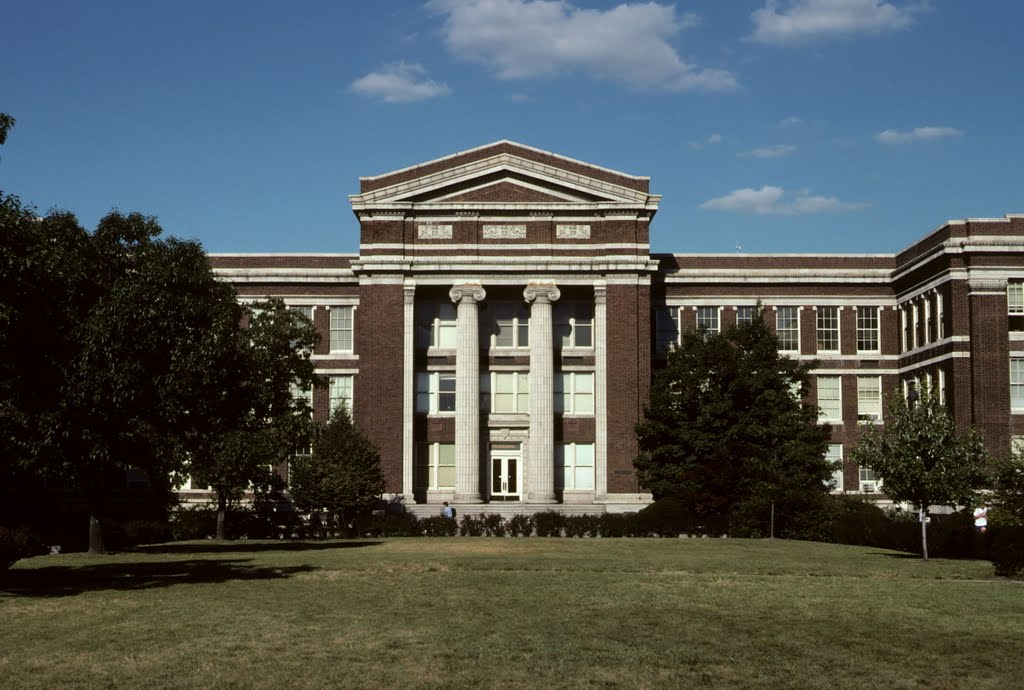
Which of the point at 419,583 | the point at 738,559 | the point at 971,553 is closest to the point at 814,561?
the point at 738,559

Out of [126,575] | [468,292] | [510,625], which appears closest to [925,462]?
[510,625]

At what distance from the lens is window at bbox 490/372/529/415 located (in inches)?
2672

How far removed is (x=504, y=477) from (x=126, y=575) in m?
39.2

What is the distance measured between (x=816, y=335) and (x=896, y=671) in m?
57.1

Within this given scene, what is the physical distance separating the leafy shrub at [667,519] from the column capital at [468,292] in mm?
15391

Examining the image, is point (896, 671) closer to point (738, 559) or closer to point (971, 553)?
point (738, 559)

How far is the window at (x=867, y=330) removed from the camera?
71.2m

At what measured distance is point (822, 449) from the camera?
200 ft

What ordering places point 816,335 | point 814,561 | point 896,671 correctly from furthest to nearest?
point 816,335 → point 814,561 → point 896,671

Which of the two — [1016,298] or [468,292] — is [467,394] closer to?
[468,292]

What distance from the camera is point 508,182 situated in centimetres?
6600

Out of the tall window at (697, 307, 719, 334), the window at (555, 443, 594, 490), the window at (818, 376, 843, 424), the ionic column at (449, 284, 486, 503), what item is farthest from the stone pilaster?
the window at (818, 376, 843, 424)

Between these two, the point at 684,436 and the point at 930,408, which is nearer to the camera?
the point at 930,408

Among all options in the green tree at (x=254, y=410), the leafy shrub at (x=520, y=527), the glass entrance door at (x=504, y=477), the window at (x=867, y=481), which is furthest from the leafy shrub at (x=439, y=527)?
the window at (x=867, y=481)
